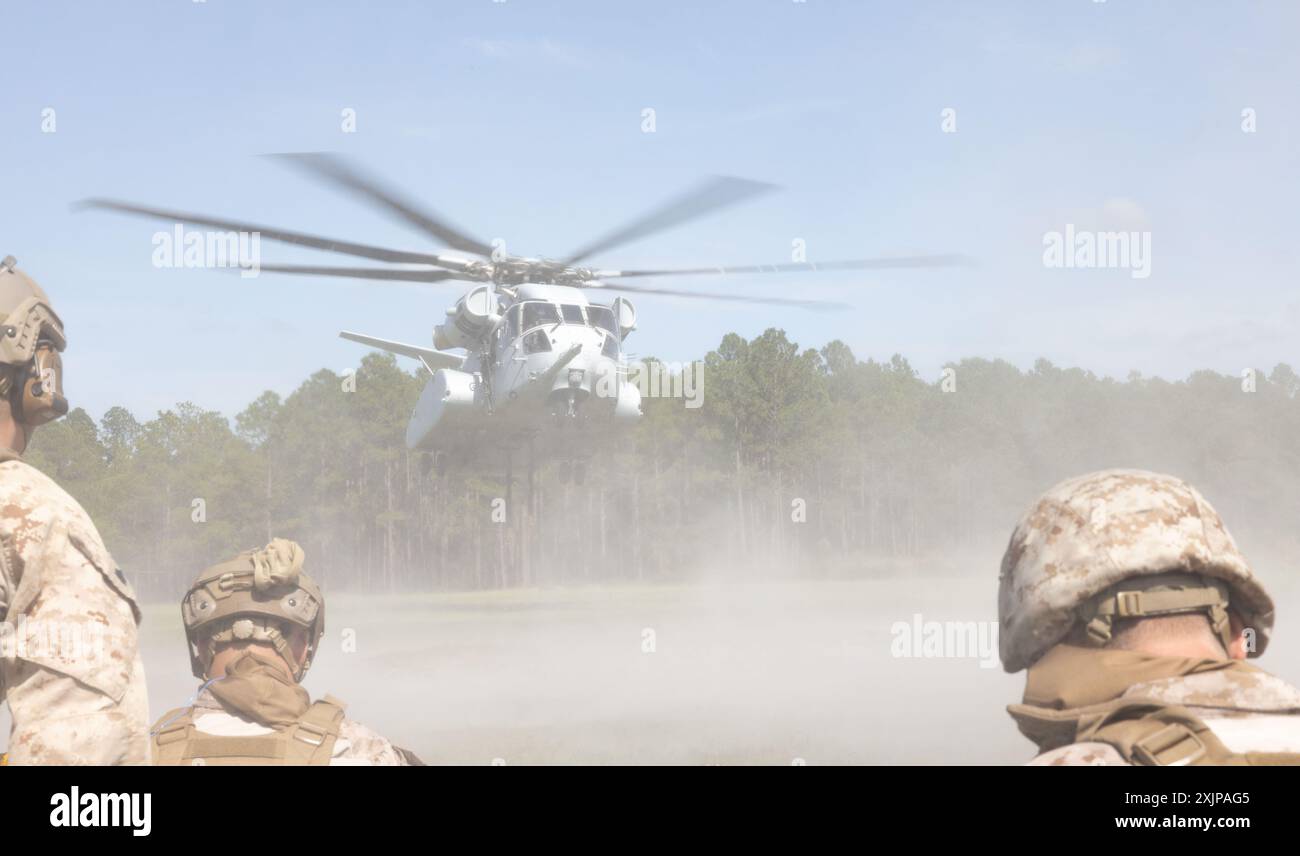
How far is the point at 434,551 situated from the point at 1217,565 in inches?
2290

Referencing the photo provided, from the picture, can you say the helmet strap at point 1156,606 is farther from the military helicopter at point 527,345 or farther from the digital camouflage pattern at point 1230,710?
the military helicopter at point 527,345

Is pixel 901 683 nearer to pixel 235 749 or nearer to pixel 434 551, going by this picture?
pixel 235 749

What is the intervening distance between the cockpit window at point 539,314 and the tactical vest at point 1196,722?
46.6 feet

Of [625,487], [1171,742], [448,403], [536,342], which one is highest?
[536,342]

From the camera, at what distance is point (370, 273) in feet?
52.8

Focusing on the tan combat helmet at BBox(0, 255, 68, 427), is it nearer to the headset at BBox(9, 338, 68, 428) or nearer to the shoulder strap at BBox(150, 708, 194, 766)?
the headset at BBox(9, 338, 68, 428)

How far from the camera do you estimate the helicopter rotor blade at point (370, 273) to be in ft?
48.0

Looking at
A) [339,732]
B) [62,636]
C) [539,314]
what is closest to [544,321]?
[539,314]

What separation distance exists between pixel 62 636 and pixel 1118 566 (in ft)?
8.15

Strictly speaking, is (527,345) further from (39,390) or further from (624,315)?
(39,390)

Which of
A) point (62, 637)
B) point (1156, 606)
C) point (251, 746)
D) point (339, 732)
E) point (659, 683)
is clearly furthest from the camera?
point (659, 683)

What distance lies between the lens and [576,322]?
1630 cm

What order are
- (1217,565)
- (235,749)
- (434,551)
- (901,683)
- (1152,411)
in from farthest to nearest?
(434,551) < (1152,411) < (901,683) < (235,749) < (1217,565)
